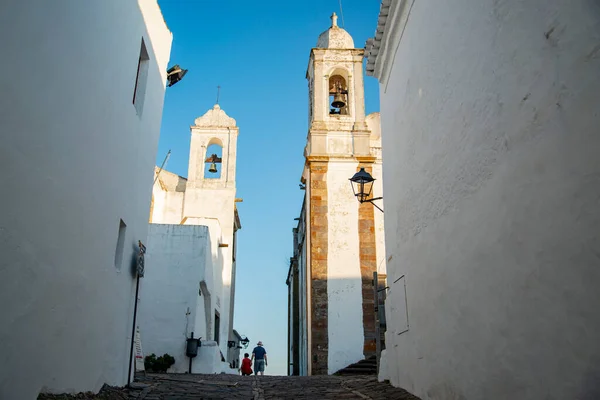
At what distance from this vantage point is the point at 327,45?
55.8 feet

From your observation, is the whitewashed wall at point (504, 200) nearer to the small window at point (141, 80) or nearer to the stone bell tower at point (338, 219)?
the small window at point (141, 80)

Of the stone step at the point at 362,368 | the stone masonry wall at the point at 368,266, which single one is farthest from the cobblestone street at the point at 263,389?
the stone masonry wall at the point at 368,266

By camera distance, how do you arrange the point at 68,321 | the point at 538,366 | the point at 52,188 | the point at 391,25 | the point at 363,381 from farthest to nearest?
the point at 363,381
the point at 391,25
the point at 68,321
the point at 52,188
the point at 538,366

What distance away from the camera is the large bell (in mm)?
16125

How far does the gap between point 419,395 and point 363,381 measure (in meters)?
3.08

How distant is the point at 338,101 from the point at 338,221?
12.2 ft

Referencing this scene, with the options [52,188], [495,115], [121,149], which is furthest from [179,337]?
[495,115]

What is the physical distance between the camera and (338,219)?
14773mm

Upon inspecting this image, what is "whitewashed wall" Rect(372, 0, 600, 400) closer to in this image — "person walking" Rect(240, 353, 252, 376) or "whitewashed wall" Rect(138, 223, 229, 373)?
"whitewashed wall" Rect(138, 223, 229, 373)

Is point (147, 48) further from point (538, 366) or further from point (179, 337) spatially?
point (179, 337)

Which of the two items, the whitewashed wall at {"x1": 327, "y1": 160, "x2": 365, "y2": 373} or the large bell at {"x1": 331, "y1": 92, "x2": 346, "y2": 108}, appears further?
the large bell at {"x1": 331, "y1": 92, "x2": 346, "y2": 108}

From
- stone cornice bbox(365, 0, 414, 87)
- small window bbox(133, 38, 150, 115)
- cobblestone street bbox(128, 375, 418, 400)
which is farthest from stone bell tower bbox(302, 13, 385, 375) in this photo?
small window bbox(133, 38, 150, 115)

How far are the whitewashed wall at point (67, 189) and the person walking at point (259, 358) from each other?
8252 mm

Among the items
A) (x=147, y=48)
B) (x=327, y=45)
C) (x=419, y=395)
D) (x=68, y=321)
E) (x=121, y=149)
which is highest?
(x=327, y=45)
